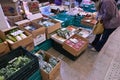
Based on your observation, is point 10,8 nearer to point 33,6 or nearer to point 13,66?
point 33,6

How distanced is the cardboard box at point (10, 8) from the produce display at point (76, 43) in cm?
116

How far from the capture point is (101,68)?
43.9 inches

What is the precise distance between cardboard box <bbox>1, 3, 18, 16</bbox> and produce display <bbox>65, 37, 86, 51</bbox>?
3.80ft

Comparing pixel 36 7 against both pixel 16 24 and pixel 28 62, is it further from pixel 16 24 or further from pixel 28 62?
pixel 28 62

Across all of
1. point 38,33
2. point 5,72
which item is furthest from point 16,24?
point 5,72

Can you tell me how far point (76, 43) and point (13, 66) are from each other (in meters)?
1.36

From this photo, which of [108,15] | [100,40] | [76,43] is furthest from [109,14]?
[76,43]

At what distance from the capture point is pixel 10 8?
2.38m

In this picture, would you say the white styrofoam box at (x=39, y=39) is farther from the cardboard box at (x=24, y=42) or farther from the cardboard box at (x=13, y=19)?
the cardboard box at (x=13, y=19)

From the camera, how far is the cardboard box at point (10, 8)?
7.70 feet

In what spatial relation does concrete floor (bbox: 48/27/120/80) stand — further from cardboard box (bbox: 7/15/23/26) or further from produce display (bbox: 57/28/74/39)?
cardboard box (bbox: 7/15/23/26)

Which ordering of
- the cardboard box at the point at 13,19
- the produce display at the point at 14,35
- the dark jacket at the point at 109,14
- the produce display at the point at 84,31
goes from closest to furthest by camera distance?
the produce display at the point at 14,35
the dark jacket at the point at 109,14
the cardboard box at the point at 13,19
the produce display at the point at 84,31

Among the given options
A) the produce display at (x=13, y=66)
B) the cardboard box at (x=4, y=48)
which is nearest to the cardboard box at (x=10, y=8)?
the cardboard box at (x=4, y=48)

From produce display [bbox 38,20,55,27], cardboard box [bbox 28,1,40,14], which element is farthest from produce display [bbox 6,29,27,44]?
cardboard box [bbox 28,1,40,14]
